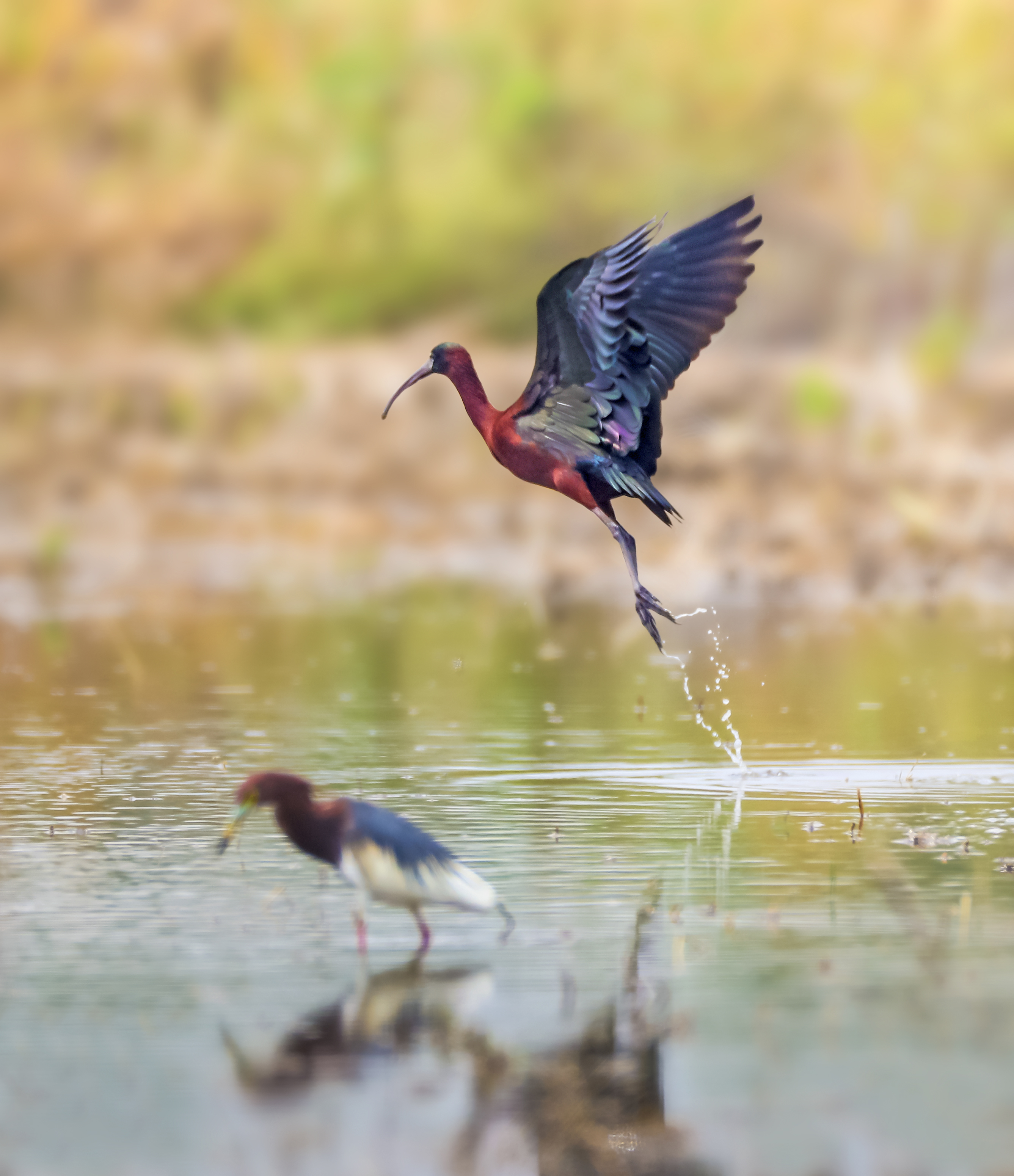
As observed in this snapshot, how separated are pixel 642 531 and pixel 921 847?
576 inches

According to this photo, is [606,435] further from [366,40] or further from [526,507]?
[366,40]

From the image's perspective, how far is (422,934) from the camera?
6547 millimetres

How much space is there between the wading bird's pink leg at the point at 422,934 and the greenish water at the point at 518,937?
0.21ft

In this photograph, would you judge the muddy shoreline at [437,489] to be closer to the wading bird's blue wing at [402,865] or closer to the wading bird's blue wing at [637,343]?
the wading bird's blue wing at [637,343]

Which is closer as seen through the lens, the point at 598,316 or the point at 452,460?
the point at 598,316

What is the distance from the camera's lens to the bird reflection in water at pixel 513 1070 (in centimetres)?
475

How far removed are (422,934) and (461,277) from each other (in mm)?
23311

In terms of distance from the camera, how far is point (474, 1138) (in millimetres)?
4836

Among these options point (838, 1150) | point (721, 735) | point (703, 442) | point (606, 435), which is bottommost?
point (838, 1150)

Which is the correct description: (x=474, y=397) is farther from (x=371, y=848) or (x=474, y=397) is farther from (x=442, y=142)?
(x=442, y=142)

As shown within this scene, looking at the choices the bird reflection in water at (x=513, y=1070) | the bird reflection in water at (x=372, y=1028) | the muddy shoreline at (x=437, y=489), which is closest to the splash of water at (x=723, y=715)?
the bird reflection in water at (x=372, y=1028)

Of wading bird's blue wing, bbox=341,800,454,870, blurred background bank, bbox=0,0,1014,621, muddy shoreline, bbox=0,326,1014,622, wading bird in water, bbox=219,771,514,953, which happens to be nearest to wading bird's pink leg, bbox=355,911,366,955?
wading bird in water, bbox=219,771,514,953

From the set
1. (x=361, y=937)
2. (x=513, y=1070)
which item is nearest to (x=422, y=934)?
(x=361, y=937)

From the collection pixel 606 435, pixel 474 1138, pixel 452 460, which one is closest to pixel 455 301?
pixel 452 460
